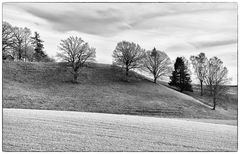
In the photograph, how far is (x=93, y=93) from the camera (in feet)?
134

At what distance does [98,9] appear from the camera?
9367 millimetres

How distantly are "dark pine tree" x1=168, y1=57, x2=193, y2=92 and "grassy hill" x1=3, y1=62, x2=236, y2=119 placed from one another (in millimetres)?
3195

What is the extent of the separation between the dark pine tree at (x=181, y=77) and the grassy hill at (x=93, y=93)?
3.19m

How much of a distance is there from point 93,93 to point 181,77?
723 inches

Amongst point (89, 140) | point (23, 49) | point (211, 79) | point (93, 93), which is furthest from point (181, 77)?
point (89, 140)

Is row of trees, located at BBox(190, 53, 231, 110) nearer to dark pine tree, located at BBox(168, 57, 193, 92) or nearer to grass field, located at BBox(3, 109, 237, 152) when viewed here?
dark pine tree, located at BBox(168, 57, 193, 92)

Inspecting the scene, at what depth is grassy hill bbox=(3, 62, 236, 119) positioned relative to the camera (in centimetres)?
3269

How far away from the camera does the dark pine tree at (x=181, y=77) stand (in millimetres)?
46062

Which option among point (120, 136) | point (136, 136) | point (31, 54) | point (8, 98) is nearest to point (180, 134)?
point (136, 136)

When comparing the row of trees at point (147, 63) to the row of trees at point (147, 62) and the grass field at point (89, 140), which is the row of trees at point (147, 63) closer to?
the row of trees at point (147, 62)

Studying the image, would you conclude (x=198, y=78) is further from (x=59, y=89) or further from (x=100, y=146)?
(x=100, y=146)

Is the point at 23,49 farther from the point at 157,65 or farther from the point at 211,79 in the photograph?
the point at 211,79

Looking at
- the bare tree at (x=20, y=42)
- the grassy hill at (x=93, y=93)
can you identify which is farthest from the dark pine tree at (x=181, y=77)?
the bare tree at (x=20, y=42)

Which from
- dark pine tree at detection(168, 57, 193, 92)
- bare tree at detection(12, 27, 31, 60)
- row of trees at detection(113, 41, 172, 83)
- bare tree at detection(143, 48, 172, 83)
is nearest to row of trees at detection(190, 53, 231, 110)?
dark pine tree at detection(168, 57, 193, 92)
